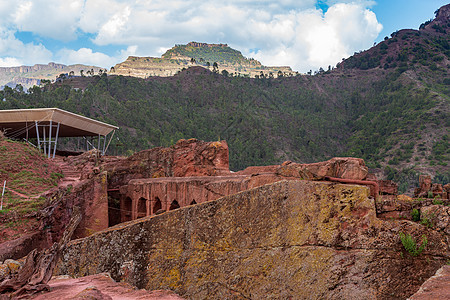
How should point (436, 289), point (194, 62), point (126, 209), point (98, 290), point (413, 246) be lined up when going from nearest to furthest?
point (436, 289) < point (98, 290) < point (413, 246) < point (126, 209) < point (194, 62)

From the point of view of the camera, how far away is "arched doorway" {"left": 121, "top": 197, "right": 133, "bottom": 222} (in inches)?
530

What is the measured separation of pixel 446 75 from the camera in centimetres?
6775

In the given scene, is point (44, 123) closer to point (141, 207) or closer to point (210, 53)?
point (141, 207)

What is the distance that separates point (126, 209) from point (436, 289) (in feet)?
36.1

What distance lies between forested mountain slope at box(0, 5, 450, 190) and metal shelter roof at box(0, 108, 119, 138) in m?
9.01

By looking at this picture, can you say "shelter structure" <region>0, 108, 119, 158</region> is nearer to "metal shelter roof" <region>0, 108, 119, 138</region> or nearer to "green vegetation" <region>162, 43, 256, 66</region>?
"metal shelter roof" <region>0, 108, 119, 138</region>

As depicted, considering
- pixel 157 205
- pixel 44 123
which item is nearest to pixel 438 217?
pixel 157 205

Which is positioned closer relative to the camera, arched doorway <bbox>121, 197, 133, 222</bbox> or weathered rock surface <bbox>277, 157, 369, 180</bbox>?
weathered rock surface <bbox>277, 157, 369, 180</bbox>

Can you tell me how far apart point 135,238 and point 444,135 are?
51251 millimetres

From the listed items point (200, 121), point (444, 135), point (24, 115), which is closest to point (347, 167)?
point (24, 115)

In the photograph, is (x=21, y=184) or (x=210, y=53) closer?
(x=21, y=184)

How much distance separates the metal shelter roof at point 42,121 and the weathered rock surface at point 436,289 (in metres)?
25.9

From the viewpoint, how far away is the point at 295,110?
69000 mm

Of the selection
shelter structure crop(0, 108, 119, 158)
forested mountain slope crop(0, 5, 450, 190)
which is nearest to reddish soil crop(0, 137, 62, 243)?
shelter structure crop(0, 108, 119, 158)
